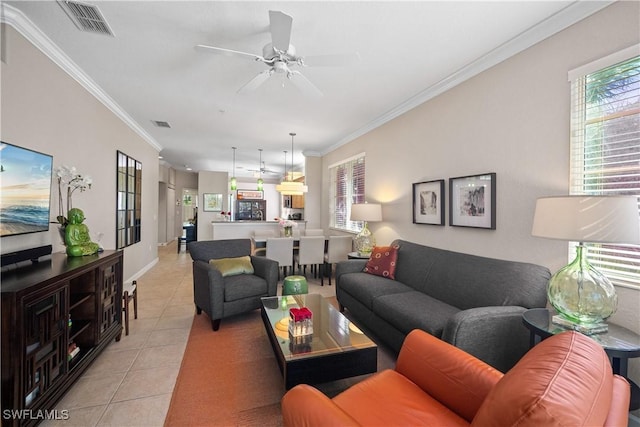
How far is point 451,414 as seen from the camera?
1.24m

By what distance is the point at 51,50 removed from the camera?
8.22ft

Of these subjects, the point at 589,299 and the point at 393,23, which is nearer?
the point at 589,299

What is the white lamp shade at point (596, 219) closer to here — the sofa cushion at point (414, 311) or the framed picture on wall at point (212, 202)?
the sofa cushion at point (414, 311)

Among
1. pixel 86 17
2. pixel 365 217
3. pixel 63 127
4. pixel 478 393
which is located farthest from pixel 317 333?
pixel 63 127

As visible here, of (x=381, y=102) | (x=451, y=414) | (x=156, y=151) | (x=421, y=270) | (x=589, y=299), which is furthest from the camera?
(x=156, y=151)

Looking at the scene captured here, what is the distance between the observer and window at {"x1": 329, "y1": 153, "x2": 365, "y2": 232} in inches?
218

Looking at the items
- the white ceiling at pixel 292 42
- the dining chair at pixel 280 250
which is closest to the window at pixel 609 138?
the white ceiling at pixel 292 42

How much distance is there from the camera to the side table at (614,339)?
1.41m

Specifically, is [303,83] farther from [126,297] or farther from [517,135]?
[126,297]

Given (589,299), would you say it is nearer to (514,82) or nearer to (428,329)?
(428,329)

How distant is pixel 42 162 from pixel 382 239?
4147 millimetres

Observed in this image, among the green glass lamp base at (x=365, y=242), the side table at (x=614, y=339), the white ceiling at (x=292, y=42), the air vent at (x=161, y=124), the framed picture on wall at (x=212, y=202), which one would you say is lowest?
the side table at (x=614, y=339)

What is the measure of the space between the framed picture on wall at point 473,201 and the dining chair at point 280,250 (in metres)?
2.71

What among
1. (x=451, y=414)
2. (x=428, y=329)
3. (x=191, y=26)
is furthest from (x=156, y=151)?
(x=451, y=414)
